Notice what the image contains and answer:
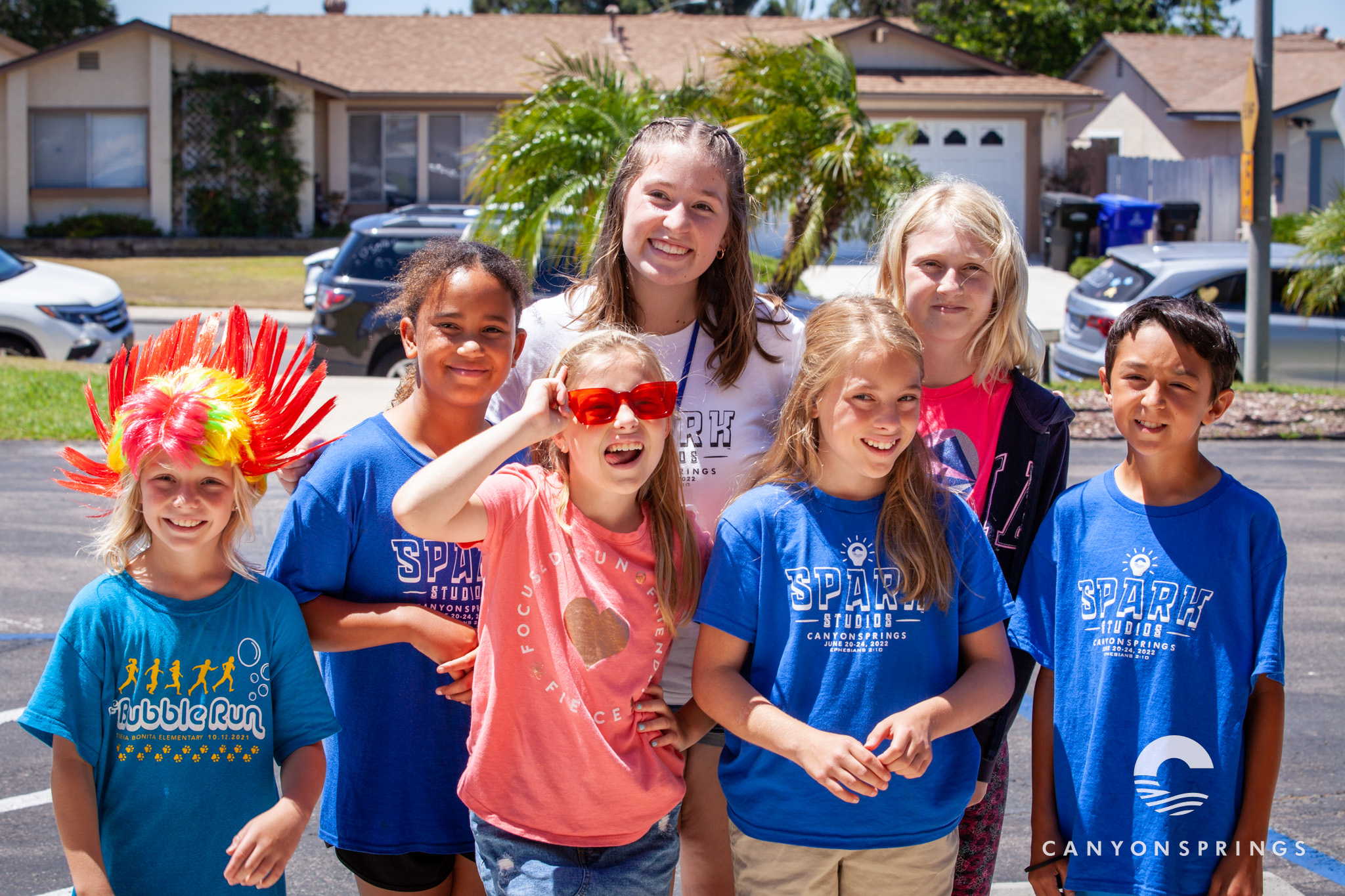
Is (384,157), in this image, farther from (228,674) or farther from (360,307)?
(228,674)

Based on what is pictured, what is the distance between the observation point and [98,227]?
2592 centimetres

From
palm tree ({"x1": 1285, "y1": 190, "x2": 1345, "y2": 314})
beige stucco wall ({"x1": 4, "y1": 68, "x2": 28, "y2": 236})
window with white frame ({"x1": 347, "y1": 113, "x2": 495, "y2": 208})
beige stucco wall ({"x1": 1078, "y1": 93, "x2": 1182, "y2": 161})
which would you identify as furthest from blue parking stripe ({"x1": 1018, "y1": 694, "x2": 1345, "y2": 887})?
beige stucco wall ({"x1": 4, "y1": 68, "x2": 28, "y2": 236})

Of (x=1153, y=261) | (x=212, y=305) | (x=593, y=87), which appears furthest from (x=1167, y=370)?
(x=212, y=305)

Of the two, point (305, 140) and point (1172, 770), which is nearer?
point (1172, 770)

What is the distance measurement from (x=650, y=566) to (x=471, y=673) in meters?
0.42

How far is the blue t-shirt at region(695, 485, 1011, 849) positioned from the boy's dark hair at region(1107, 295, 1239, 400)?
2.00 ft

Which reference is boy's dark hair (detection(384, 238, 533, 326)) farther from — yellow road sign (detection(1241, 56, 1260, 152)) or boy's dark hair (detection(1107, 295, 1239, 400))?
yellow road sign (detection(1241, 56, 1260, 152))

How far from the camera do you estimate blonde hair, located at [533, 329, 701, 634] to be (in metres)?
2.30

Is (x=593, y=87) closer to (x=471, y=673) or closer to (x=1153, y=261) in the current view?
(x=1153, y=261)

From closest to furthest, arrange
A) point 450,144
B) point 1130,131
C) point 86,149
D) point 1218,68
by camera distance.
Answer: point 86,149
point 450,144
point 1218,68
point 1130,131

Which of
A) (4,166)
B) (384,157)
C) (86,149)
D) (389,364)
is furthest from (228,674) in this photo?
(4,166)

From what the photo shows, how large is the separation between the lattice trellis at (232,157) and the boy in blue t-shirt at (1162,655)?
26867 millimetres

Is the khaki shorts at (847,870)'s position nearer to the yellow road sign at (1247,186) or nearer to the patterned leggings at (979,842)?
the patterned leggings at (979,842)

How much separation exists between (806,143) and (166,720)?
360 inches
